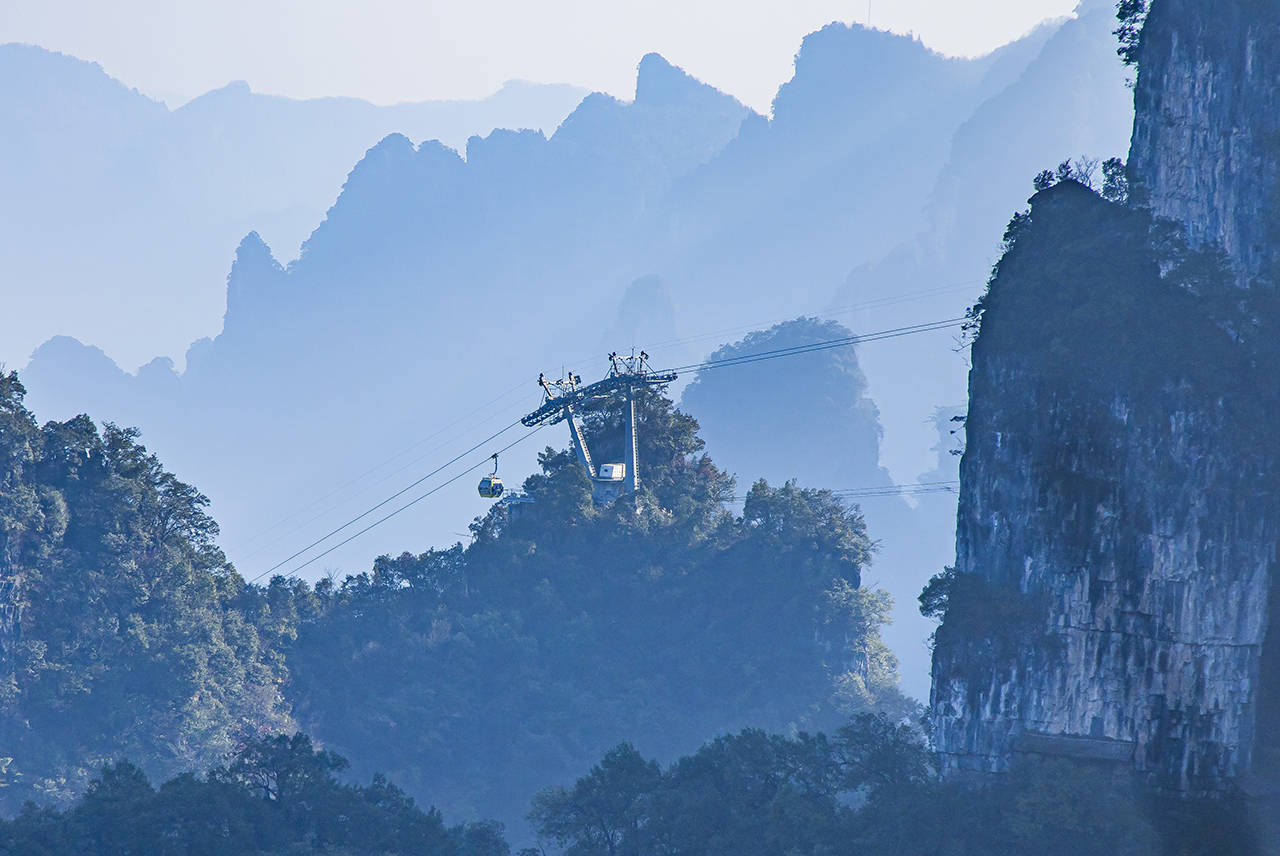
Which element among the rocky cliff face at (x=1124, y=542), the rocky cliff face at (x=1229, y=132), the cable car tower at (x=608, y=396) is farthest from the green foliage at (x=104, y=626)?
the rocky cliff face at (x=1229, y=132)

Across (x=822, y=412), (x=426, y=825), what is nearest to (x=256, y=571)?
(x=822, y=412)

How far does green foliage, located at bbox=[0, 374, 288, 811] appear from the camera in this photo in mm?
57469

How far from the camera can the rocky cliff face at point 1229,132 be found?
40031 millimetres

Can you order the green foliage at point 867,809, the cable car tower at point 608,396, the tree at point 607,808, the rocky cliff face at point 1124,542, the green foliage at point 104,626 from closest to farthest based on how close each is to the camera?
the green foliage at point 867,809
the rocky cliff face at point 1124,542
the tree at point 607,808
the green foliage at point 104,626
the cable car tower at point 608,396

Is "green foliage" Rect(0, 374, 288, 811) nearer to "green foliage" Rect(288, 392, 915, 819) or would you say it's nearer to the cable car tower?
"green foliage" Rect(288, 392, 915, 819)

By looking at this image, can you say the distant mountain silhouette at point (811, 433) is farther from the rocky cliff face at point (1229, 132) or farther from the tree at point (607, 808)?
the rocky cliff face at point (1229, 132)

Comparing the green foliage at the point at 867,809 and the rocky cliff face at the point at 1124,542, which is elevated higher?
the rocky cliff face at the point at 1124,542

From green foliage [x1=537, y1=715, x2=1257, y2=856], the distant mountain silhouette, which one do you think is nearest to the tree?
green foliage [x1=537, y1=715, x2=1257, y2=856]

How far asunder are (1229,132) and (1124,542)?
10.5 meters

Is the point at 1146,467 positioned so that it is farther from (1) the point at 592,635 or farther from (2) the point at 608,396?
(1) the point at 592,635

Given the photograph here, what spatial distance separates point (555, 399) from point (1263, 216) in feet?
95.6

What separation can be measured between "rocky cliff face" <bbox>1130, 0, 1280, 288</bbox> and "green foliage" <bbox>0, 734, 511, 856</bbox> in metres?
24.3

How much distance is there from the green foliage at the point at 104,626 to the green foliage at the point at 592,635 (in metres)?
4.86

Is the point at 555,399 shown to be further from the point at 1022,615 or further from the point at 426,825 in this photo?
the point at 1022,615
